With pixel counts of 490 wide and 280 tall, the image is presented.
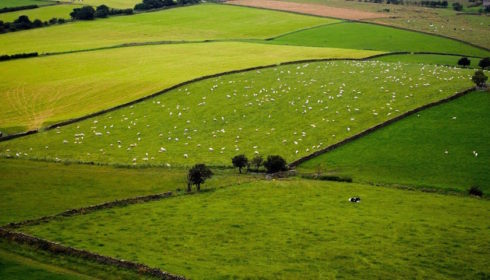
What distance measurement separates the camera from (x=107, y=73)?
268 ft

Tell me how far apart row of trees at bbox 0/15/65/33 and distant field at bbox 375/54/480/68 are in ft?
224

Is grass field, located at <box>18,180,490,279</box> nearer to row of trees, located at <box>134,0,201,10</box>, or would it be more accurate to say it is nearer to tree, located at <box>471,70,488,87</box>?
tree, located at <box>471,70,488,87</box>

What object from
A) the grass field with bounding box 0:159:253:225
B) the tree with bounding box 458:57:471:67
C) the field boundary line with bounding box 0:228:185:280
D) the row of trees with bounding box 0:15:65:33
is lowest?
the grass field with bounding box 0:159:253:225

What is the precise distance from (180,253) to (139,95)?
39801 millimetres

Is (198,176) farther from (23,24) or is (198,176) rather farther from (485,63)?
(23,24)

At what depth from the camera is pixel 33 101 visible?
70.4 meters

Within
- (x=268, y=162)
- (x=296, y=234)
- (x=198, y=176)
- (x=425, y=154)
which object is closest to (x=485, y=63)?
(x=425, y=154)

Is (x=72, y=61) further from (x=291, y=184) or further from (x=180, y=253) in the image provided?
(x=180, y=253)

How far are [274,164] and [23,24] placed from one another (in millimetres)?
85106

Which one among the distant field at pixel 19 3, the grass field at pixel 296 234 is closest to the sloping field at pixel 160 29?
the distant field at pixel 19 3

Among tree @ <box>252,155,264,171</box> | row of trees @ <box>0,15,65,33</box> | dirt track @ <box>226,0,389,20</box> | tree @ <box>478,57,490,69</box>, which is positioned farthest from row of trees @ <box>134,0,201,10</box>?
tree @ <box>252,155,264,171</box>

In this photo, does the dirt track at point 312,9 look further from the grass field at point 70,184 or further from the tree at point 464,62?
the grass field at point 70,184

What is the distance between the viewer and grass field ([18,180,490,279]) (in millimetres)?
31953

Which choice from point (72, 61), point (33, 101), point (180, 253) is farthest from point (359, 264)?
point (72, 61)
